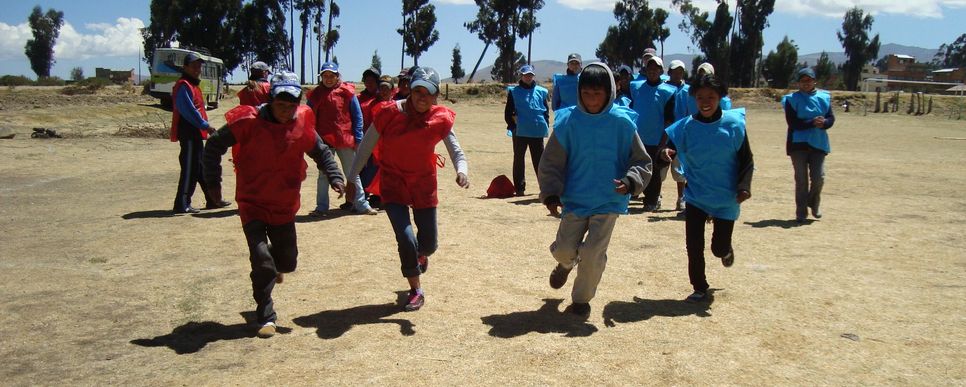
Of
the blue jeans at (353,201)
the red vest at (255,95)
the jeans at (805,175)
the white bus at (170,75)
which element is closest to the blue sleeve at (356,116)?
the blue jeans at (353,201)

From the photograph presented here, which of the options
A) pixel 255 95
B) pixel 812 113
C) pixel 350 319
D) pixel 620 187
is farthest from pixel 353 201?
pixel 812 113

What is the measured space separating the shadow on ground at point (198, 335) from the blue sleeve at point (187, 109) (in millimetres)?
4853

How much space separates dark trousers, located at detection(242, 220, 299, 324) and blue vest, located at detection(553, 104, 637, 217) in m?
2.02

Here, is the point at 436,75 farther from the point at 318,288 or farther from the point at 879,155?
the point at 879,155

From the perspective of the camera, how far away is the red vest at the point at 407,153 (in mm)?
5867

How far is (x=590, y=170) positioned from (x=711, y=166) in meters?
1.16

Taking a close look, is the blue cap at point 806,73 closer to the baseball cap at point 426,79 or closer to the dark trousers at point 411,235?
the baseball cap at point 426,79

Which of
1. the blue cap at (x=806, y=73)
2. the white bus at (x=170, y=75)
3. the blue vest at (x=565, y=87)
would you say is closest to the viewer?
the blue cap at (x=806, y=73)

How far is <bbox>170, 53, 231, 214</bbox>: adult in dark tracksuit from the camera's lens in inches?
387

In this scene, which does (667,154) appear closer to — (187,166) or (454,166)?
(454,166)

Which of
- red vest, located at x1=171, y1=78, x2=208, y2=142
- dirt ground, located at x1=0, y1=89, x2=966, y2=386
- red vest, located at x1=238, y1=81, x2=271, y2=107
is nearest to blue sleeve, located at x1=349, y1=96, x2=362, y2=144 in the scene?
dirt ground, located at x1=0, y1=89, x2=966, y2=386

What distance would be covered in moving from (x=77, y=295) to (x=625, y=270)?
4569mm

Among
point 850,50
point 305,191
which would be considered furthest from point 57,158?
point 850,50

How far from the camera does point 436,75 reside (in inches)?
235
